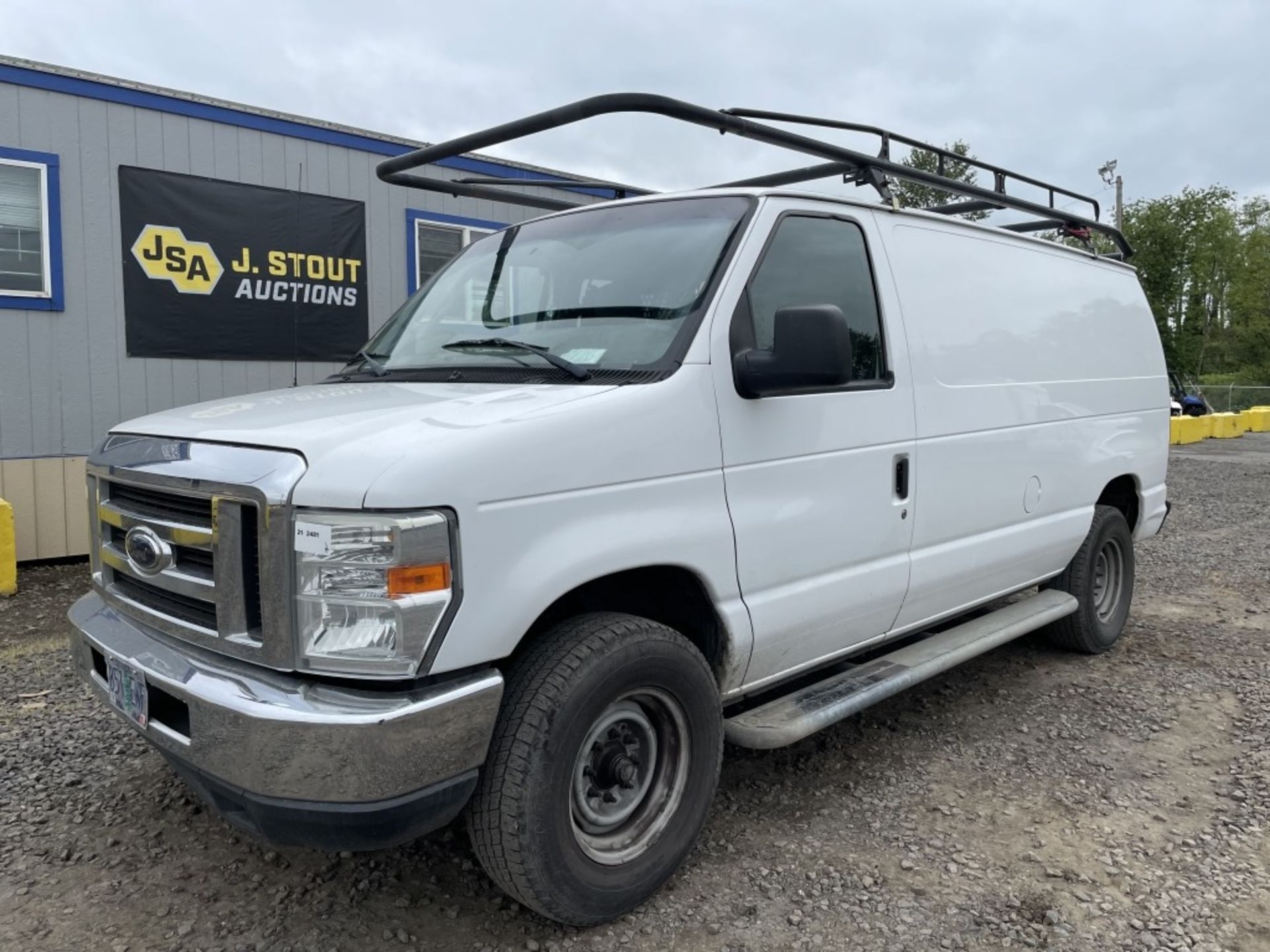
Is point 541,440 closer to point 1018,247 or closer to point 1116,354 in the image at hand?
point 1018,247

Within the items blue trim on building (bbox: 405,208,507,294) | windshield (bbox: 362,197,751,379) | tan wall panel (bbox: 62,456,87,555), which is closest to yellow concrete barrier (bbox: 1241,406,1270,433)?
blue trim on building (bbox: 405,208,507,294)

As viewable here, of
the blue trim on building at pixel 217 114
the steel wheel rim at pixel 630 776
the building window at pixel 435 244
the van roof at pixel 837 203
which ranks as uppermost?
the blue trim on building at pixel 217 114

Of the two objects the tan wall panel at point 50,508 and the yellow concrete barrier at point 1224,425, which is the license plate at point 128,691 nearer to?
the tan wall panel at point 50,508

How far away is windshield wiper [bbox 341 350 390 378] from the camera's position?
11.1ft

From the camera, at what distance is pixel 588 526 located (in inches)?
98.4

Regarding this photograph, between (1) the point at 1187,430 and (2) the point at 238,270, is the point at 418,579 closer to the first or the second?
(2) the point at 238,270

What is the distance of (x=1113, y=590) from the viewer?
5.41m

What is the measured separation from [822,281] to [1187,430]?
2160cm

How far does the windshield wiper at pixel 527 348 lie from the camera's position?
109 inches

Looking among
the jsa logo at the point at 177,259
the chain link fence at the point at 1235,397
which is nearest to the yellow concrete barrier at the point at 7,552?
the jsa logo at the point at 177,259

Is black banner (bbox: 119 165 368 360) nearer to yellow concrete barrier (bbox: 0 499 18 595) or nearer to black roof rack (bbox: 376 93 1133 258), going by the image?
yellow concrete barrier (bbox: 0 499 18 595)

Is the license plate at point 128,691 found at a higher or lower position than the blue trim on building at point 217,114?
lower

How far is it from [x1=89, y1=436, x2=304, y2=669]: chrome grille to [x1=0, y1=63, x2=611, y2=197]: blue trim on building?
4.25 meters

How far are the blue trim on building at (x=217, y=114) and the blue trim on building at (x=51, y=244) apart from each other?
49 centimetres
